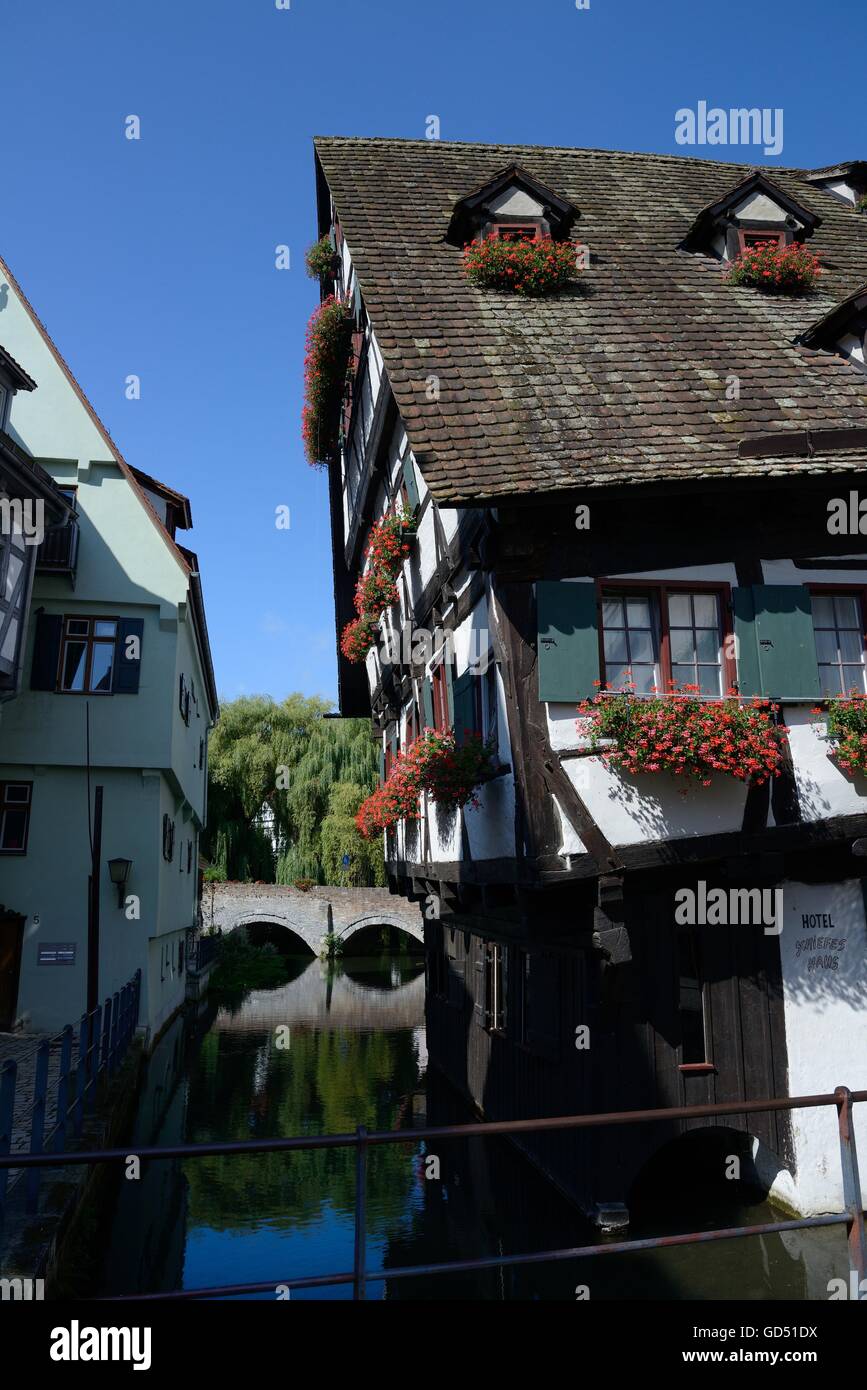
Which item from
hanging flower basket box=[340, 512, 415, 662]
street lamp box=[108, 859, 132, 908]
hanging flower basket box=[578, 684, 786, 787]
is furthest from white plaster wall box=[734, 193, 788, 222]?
street lamp box=[108, 859, 132, 908]

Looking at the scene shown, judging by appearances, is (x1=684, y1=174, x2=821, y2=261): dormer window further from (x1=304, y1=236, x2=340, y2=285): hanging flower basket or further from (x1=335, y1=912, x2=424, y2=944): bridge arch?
(x1=335, y1=912, x2=424, y2=944): bridge arch

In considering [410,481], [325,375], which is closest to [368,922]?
[325,375]

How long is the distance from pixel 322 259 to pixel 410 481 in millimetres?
6318

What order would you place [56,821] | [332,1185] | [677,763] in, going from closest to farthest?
[677,763], [332,1185], [56,821]

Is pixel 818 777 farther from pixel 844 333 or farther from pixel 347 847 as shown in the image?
pixel 347 847

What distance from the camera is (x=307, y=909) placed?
1426 inches

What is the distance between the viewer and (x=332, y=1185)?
34.5ft

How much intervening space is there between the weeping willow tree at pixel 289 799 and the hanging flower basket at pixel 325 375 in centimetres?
2099

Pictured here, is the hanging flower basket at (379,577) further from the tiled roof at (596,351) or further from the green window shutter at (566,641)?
the green window shutter at (566,641)

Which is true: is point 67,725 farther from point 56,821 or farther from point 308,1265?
point 308,1265

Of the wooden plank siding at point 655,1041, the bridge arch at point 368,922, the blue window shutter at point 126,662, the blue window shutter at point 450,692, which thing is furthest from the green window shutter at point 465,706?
the bridge arch at point 368,922

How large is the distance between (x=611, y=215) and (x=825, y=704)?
A: 7363 mm
